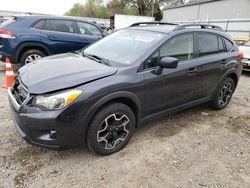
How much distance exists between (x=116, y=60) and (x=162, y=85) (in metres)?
0.74

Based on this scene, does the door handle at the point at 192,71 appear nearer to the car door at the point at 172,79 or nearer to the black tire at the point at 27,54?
the car door at the point at 172,79

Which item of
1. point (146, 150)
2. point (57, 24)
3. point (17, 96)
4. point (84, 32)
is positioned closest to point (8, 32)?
point (57, 24)

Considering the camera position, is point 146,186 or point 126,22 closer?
point 146,186

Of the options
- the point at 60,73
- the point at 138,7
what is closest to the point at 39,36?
the point at 60,73

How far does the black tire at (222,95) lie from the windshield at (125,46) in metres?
1.85

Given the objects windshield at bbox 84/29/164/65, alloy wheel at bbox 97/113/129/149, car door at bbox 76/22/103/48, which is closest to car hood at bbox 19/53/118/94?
windshield at bbox 84/29/164/65

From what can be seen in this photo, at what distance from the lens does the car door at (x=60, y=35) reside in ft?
21.3

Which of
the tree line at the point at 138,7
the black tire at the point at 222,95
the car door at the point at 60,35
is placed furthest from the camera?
the tree line at the point at 138,7

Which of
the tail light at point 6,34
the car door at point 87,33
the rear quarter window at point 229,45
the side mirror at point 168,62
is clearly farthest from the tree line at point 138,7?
the side mirror at point 168,62

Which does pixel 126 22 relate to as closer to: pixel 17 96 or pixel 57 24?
pixel 57 24

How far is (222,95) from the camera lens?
4559 mm

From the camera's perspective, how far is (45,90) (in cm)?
246

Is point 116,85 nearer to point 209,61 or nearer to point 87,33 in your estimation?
point 209,61

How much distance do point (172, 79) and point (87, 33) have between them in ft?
15.2
